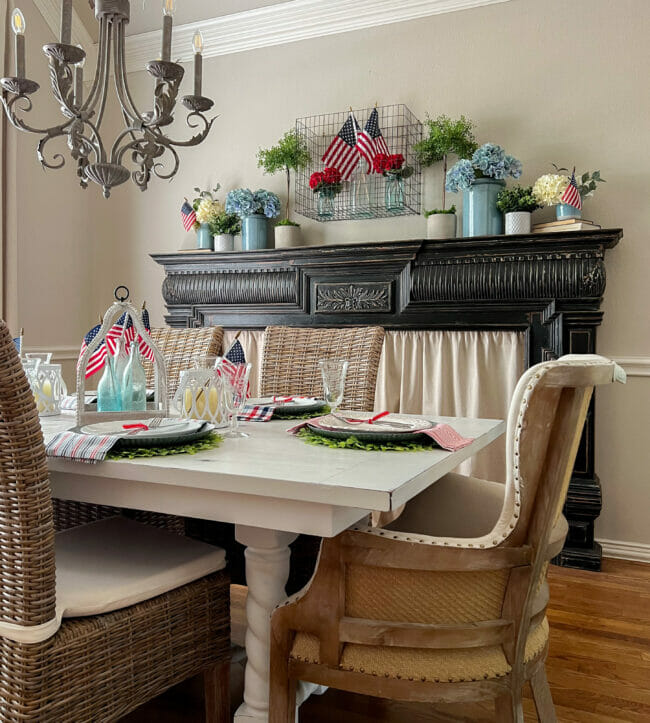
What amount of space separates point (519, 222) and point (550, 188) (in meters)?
0.19

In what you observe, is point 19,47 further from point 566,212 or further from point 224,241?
point 566,212

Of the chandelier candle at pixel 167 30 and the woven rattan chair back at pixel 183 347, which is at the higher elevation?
the chandelier candle at pixel 167 30

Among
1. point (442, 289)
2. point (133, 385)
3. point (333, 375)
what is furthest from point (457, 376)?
point (133, 385)

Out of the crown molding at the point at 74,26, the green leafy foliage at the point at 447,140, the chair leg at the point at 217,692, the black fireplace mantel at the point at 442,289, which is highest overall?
the crown molding at the point at 74,26

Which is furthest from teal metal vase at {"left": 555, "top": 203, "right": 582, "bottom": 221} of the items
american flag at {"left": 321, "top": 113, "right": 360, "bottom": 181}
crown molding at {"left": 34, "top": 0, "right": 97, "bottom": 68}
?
crown molding at {"left": 34, "top": 0, "right": 97, "bottom": 68}

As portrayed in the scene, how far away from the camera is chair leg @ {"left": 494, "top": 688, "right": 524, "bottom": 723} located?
1.14 m

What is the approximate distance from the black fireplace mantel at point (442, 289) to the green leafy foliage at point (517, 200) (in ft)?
0.58

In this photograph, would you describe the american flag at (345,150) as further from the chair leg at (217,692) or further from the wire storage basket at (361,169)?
the chair leg at (217,692)

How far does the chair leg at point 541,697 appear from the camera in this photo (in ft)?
4.49

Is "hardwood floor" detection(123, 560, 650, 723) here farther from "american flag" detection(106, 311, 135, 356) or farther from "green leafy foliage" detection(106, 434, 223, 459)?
"american flag" detection(106, 311, 135, 356)

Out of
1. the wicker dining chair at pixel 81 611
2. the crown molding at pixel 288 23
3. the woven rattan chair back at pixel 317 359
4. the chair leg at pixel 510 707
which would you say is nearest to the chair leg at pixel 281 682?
the wicker dining chair at pixel 81 611

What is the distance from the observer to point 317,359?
2.38m

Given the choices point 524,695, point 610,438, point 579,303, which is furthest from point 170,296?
point 524,695

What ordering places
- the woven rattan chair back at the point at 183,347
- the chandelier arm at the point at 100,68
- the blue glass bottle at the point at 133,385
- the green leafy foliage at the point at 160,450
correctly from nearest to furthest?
the green leafy foliage at the point at 160,450 < the blue glass bottle at the point at 133,385 < the chandelier arm at the point at 100,68 < the woven rattan chair back at the point at 183,347
